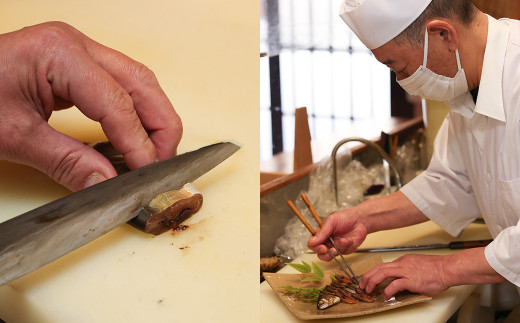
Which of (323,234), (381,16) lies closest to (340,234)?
(323,234)

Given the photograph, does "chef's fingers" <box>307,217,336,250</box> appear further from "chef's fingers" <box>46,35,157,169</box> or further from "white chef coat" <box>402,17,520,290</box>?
"chef's fingers" <box>46,35,157,169</box>

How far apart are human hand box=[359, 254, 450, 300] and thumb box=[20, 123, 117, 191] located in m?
0.82

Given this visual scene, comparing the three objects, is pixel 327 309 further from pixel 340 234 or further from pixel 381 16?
pixel 381 16

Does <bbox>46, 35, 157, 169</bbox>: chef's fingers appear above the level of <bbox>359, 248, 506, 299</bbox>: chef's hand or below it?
above

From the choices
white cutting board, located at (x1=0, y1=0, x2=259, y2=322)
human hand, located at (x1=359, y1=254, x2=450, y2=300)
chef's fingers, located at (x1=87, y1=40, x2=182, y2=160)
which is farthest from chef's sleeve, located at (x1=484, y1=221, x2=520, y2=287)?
chef's fingers, located at (x1=87, y1=40, x2=182, y2=160)

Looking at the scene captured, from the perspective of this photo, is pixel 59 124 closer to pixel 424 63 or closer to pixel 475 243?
pixel 424 63

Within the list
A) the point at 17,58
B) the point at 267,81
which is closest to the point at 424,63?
the point at 267,81

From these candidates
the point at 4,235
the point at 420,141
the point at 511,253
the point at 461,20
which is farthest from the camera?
the point at 420,141

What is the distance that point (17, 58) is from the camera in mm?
837

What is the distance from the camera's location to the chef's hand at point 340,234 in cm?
166

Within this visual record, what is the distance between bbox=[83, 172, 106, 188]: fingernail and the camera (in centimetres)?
83

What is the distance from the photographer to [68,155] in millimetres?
839

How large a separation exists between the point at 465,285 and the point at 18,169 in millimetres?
1159

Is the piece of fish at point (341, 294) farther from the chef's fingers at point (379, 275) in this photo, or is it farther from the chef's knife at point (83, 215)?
the chef's knife at point (83, 215)
